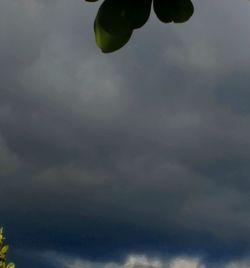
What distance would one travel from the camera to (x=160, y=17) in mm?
1968

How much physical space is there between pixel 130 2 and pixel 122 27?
0.08 m

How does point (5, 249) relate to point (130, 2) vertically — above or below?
above

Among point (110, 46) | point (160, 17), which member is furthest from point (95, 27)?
point (160, 17)

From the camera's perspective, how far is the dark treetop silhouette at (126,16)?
192 cm

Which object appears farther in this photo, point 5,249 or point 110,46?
point 5,249

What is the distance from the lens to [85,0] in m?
1.92

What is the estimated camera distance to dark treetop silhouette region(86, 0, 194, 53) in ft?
6.30

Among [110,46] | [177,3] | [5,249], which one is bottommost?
[110,46]

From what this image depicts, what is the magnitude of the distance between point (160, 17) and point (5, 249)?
2545 centimetres

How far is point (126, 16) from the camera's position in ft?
6.31

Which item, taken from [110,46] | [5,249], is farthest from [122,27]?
[5,249]

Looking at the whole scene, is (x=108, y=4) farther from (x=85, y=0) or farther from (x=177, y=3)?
(x=177, y=3)

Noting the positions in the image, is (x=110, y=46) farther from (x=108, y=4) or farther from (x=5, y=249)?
(x=5, y=249)

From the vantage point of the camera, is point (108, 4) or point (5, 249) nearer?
point (108, 4)
